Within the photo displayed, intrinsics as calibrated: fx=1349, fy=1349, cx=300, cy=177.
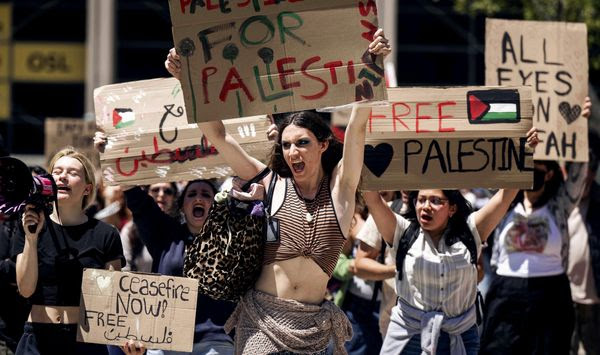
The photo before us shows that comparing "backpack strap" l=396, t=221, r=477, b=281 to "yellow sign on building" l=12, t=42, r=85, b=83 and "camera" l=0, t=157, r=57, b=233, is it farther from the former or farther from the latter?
"yellow sign on building" l=12, t=42, r=85, b=83

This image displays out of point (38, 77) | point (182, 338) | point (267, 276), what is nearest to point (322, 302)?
point (267, 276)

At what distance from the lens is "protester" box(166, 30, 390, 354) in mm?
5836

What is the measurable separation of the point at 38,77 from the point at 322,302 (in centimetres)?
1971

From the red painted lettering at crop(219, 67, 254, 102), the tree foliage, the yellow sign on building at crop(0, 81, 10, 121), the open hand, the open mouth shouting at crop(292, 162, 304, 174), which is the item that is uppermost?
the tree foliage

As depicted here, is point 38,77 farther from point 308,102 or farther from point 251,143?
point 308,102

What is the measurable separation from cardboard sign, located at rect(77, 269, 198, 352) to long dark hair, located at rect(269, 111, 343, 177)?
78 cm

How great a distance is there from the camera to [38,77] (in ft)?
81.8

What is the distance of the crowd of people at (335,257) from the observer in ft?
19.4

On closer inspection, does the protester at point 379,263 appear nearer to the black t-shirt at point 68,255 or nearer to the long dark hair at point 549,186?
the long dark hair at point 549,186

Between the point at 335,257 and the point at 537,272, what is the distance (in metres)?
2.92

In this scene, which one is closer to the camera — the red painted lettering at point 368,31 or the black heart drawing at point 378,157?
the red painted lettering at point 368,31

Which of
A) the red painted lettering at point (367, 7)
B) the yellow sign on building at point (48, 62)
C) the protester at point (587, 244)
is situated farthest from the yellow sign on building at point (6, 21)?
the red painted lettering at point (367, 7)

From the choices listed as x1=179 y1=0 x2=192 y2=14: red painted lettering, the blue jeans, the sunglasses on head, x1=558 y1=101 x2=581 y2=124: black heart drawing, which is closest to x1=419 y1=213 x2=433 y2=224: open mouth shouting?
the blue jeans

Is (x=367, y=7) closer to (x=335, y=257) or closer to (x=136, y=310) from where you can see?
(x=335, y=257)
